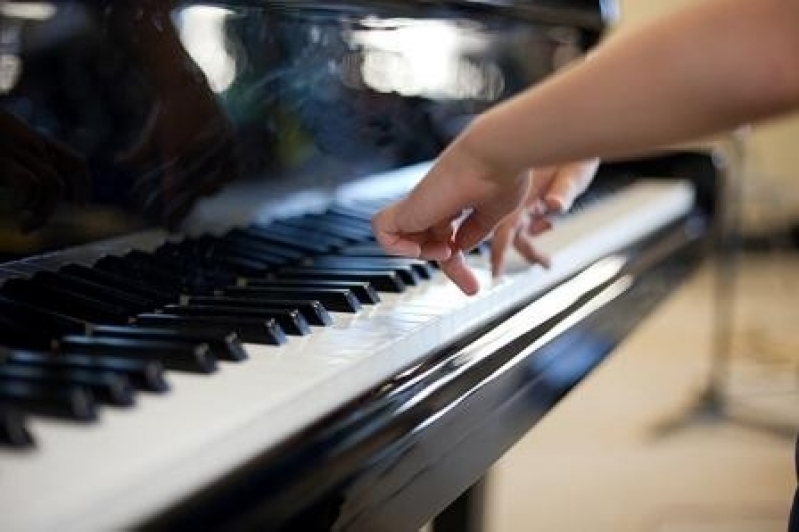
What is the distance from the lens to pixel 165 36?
30.9 inches

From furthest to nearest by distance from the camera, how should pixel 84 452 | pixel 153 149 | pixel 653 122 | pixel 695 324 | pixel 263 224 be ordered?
pixel 695 324
pixel 263 224
pixel 153 149
pixel 653 122
pixel 84 452

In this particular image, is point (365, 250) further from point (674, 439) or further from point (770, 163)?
point (770, 163)

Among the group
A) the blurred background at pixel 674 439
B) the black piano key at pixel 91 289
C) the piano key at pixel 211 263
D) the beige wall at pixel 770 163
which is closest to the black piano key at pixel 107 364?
the black piano key at pixel 91 289

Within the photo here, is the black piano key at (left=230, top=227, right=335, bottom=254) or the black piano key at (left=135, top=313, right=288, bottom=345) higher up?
the black piano key at (left=230, top=227, right=335, bottom=254)

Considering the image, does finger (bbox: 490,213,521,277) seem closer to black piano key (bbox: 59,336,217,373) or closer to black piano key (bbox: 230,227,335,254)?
black piano key (bbox: 230,227,335,254)

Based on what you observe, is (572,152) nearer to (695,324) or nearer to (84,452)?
(84,452)

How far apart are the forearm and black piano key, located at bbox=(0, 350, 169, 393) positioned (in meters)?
0.26

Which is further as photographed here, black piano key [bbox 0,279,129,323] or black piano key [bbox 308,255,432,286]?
black piano key [bbox 308,255,432,286]

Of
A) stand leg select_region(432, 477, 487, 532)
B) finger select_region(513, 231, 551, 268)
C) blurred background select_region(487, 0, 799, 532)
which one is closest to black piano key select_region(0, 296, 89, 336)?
finger select_region(513, 231, 551, 268)

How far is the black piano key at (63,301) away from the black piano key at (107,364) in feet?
0.24

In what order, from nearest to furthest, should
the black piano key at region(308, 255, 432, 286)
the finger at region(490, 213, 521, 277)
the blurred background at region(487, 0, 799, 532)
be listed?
the black piano key at region(308, 255, 432, 286)
the finger at region(490, 213, 521, 277)
the blurred background at region(487, 0, 799, 532)

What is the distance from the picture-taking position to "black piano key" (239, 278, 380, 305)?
0.80 metres

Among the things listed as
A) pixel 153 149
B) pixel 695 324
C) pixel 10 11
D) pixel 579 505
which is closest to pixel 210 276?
pixel 153 149

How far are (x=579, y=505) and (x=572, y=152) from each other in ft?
4.85
